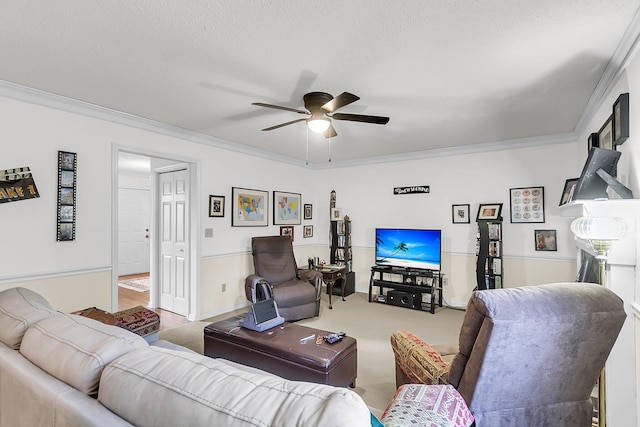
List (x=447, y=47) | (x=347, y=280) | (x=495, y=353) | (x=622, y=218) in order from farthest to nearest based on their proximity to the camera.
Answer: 1. (x=347, y=280)
2. (x=447, y=47)
3. (x=622, y=218)
4. (x=495, y=353)

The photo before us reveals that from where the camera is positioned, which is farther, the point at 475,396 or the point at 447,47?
the point at 447,47

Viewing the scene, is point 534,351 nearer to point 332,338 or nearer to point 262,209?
point 332,338

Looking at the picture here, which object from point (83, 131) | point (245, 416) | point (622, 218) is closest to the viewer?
point (245, 416)

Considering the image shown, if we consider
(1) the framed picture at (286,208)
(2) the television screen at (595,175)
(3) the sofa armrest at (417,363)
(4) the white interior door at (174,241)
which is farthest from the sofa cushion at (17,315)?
(1) the framed picture at (286,208)

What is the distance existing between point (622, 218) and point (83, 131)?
14.6 ft

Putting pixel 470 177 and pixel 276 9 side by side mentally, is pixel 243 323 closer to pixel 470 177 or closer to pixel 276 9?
pixel 276 9

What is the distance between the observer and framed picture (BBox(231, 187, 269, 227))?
4676 millimetres

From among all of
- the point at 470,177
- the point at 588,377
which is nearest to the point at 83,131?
the point at 588,377

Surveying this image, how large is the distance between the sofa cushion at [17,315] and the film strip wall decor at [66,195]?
5.45 feet

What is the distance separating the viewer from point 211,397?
747 mm

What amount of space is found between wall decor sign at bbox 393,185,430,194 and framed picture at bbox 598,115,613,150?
2429 millimetres

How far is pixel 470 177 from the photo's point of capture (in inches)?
186

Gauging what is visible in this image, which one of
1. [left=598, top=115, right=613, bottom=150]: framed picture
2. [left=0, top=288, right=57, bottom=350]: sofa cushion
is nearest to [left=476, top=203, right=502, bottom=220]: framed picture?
[left=598, top=115, right=613, bottom=150]: framed picture

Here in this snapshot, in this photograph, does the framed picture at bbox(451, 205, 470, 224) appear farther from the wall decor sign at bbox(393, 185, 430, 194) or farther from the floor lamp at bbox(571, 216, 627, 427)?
the floor lamp at bbox(571, 216, 627, 427)
